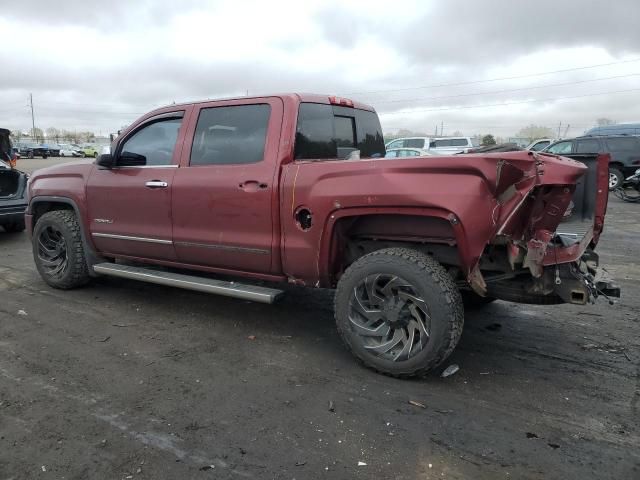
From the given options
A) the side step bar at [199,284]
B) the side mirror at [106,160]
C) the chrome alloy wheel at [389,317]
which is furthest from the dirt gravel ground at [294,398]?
→ the side mirror at [106,160]

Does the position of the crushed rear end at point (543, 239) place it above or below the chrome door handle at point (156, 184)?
below

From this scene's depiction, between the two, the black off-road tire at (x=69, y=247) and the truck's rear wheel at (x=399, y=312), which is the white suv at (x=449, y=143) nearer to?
the black off-road tire at (x=69, y=247)

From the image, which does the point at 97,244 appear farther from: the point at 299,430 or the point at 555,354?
the point at 555,354

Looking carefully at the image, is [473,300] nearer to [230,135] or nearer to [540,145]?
[230,135]

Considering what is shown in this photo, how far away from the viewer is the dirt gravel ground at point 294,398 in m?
2.58

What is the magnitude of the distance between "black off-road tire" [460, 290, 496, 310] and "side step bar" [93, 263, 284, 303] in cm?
182

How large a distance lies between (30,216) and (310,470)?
4737 mm

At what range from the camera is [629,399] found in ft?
10.5

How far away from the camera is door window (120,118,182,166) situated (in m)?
4.56

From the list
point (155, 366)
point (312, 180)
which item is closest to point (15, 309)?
point (155, 366)

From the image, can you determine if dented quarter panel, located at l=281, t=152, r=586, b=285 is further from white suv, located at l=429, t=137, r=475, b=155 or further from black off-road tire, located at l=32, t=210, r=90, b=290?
white suv, located at l=429, t=137, r=475, b=155

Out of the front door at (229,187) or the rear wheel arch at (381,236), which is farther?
the front door at (229,187)

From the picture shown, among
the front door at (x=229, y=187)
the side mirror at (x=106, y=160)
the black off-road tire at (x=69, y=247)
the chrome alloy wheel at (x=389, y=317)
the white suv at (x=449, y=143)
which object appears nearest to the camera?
the chrome alloy wheel at (x=389, y=317)

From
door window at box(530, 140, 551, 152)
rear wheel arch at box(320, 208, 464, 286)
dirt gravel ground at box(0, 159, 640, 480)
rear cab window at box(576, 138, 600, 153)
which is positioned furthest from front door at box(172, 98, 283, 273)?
door window at box(530, 140, 551, 152)
